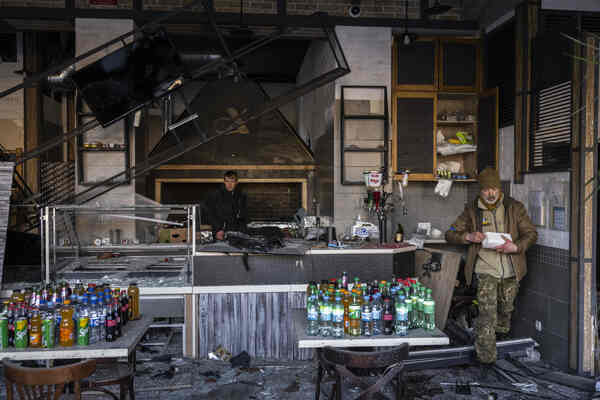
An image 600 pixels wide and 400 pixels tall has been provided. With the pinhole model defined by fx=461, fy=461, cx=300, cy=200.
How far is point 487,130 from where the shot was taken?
5.49 metres

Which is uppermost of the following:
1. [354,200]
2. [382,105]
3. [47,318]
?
[382,105]

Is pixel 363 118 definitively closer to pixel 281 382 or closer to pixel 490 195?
pixel 490 195

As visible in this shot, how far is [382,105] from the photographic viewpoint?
5.70 m

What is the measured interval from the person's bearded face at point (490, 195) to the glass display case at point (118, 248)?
100 inches

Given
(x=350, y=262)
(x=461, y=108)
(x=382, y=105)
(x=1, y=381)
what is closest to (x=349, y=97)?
(x=382, y=105)

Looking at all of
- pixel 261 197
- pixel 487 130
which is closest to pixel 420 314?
pixel 487 130

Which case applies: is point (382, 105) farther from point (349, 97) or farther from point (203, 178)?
point (203, 178)

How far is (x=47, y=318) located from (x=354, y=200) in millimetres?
3782

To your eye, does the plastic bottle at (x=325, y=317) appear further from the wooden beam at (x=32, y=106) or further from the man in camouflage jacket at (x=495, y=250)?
the wooden beam at (x=32, y=106)

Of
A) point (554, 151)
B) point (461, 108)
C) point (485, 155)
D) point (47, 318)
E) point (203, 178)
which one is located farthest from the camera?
point (203, 178)

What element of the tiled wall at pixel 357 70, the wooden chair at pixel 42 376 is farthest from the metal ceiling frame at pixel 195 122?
the wooden chair at pixel 42 376

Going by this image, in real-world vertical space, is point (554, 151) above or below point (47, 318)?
above

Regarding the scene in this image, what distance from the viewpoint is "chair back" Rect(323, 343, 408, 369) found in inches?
95.3

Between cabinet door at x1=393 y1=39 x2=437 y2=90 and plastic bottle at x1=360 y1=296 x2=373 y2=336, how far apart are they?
3573 millimetres
